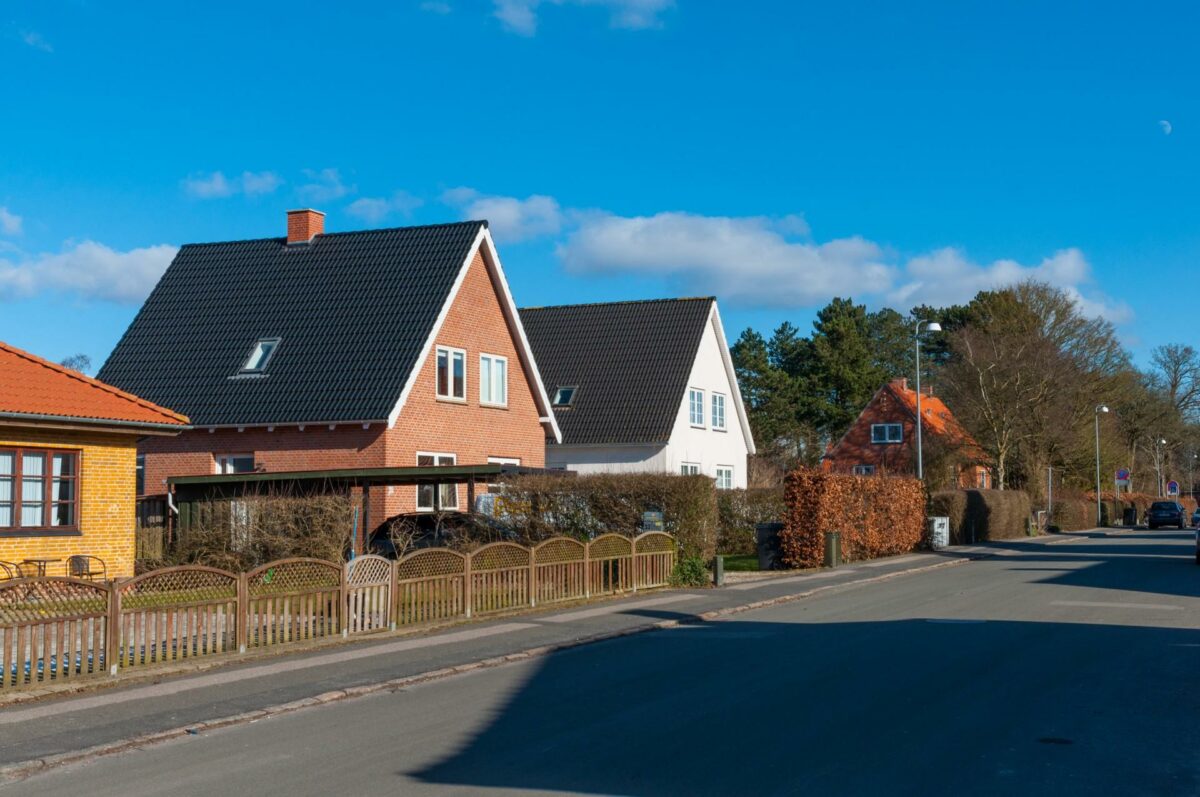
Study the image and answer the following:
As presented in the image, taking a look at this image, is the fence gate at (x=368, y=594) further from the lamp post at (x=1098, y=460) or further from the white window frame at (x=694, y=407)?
the lamp post at (x=1098, y=460)

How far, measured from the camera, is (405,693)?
40.8 feet

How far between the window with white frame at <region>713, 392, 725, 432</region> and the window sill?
28.8 metres

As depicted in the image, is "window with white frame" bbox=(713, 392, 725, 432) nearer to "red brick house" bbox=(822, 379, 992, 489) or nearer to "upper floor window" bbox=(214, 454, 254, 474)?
"upper floor window" bbox=(214, 454, 254, 474)

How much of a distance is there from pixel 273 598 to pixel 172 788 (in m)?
6.49

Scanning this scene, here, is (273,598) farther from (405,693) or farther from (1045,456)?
(1045,456)

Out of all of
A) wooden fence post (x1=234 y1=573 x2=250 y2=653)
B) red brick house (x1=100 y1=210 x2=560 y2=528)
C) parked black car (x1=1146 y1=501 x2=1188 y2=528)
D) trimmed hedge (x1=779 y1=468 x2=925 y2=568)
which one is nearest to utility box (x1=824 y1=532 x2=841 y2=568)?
trimmed hedge (x1=779 y1=468 x2=925 y2=568)

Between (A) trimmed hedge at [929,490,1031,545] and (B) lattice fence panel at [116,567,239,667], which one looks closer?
(B) lattice fence panel at [116,567,239,667]

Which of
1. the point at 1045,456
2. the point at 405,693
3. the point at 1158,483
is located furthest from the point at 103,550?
the point at 1158,483

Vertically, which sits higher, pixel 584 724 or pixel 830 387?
pixel 830 387

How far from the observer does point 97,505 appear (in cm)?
2091

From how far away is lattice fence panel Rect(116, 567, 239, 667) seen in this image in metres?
13.0

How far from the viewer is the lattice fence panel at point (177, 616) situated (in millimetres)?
13016

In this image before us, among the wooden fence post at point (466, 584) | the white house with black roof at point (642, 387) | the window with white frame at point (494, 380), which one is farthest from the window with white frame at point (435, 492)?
the wooden fence post at point (466, 584)

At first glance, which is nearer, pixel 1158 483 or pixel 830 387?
pixel 830 387
